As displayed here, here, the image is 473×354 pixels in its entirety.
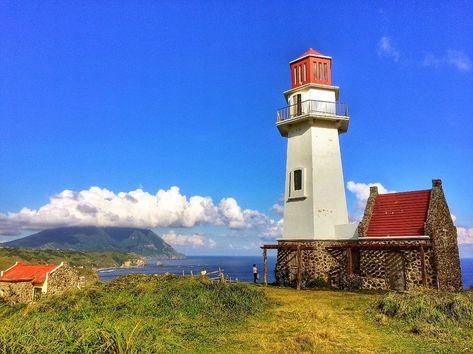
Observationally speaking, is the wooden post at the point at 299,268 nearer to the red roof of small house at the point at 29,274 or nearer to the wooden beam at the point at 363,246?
the wooden beam at the point at 363,246

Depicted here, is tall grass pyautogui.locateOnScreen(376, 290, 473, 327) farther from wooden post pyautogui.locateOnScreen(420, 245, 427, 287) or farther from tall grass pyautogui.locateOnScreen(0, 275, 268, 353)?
tall grass pyautogui.locateOnScreen(0, 275, 268, 353)

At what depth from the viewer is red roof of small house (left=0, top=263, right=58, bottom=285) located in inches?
1105

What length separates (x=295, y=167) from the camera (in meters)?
24.0

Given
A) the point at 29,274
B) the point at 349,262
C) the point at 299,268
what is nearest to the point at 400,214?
the point at 349,262

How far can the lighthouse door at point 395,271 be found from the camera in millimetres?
19000

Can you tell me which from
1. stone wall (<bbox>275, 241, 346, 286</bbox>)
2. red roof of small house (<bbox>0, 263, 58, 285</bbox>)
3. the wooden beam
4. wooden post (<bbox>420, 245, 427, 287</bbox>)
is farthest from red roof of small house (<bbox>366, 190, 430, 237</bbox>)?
red roof of small house (<bbox>0, 263, 58, 285</bbox>)

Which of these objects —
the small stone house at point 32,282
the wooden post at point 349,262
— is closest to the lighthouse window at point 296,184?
the wooden post at point 349,262

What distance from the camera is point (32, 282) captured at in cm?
2792

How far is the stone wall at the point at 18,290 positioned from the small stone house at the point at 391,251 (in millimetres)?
19812

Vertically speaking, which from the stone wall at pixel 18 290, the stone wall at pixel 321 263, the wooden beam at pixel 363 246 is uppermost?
the wooden beam at pixel 363 246

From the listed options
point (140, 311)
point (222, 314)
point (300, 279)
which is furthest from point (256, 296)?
point (300, 279)

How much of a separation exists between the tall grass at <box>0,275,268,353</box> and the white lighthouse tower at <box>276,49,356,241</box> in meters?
7.85

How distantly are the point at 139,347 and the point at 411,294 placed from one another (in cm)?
1130

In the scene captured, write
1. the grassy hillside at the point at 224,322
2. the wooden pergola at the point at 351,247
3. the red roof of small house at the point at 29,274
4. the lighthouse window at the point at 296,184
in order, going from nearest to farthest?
1. the grassy hillside at the point at 224,322
2. the wooden pergola at the point at 351,247
3. the lighthouse window at the point at 296,184
4. the red roof of small house at the point at 29,274
